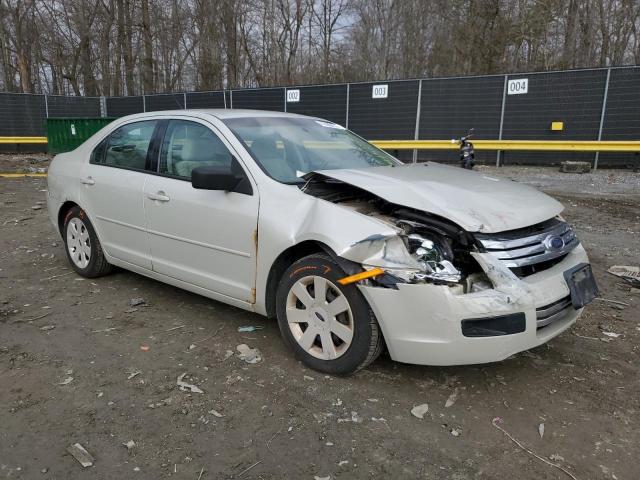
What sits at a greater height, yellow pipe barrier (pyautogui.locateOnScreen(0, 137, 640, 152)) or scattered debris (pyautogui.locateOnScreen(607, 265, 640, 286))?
yellow pipe barrier (pyautogui.locateOnScreen(0, 137, 640, 152))

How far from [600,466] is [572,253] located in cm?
138

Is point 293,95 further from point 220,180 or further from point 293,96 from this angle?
point 220,180

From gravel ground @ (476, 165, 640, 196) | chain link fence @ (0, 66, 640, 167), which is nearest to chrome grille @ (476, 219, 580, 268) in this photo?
gravel ground @ (476, 165, 640, 196)

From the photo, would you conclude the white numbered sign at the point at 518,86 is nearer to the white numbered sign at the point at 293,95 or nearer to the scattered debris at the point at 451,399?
the white numbered sign at the point at 293,95

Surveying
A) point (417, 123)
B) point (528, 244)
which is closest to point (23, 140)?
point (417, 123)

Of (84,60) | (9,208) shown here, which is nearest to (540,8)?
(9,208)

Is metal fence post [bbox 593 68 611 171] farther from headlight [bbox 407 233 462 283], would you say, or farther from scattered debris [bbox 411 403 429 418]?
scattered debris [bbox 411 403 429 418]

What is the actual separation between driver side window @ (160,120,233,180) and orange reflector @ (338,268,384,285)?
4.42 feet

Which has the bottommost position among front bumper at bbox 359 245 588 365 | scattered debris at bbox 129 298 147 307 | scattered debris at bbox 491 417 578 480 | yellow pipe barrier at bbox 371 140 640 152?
scattered debris at bbox 491 417 578 480

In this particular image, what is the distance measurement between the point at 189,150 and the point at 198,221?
65cm

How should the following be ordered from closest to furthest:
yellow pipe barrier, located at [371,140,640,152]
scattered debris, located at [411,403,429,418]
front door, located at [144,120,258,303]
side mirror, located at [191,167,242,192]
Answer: scattered debris, located at [411,403,429,418]
side mirror, located at [191,167,242,192]
front door, located at [144,120,258,303]
yellow pipe barrier, located at [371,140,640,152]

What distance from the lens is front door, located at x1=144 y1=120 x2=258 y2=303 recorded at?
3477mm

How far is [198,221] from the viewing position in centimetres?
371

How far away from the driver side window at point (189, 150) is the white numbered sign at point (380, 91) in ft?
40.9
